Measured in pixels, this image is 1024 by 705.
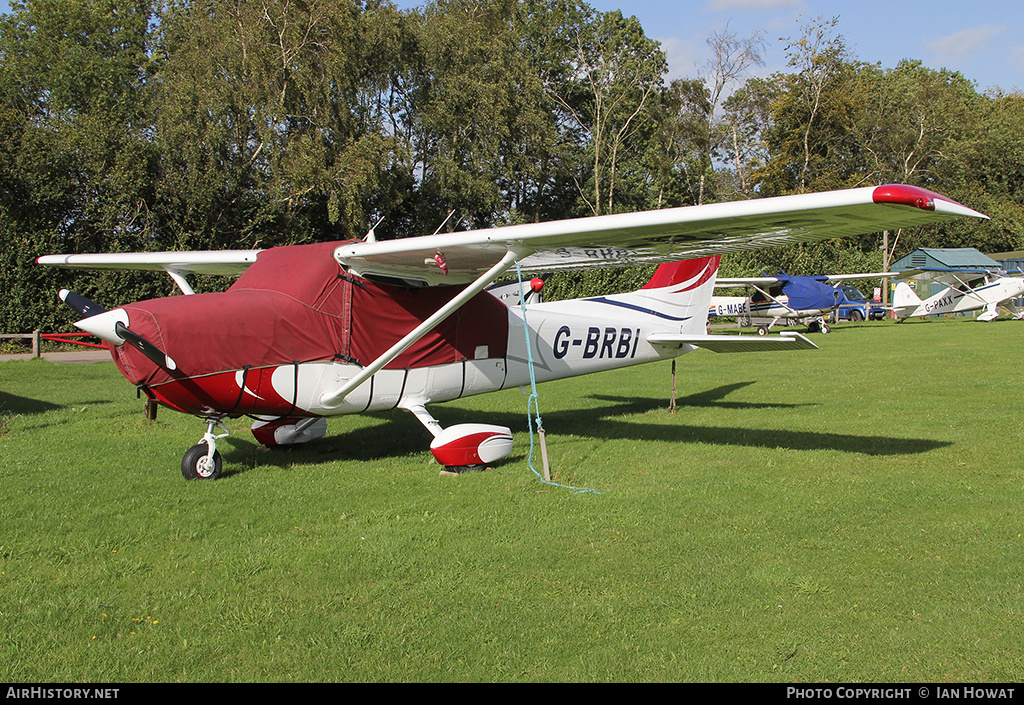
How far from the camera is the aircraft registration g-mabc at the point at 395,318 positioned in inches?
221

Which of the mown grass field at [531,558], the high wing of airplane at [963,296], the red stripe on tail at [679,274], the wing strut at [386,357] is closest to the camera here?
the mown grass field at [531,558]

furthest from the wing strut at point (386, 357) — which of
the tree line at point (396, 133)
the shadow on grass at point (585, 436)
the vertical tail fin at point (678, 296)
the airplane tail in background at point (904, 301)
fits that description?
the airplane tail in background at point (904, 301)

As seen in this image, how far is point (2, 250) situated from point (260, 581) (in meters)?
23.7

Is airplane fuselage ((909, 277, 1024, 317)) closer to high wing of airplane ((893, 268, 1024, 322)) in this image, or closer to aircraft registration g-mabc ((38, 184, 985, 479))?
high wing of airplane ((893, 268, 1024, 322))

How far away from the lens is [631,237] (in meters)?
5.96

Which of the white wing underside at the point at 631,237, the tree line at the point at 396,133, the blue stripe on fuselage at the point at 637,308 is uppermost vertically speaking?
the tree line at the point at 396,133

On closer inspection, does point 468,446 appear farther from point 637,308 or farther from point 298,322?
point 637,308

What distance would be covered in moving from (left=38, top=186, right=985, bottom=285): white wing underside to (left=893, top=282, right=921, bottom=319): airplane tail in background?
99.6 ft

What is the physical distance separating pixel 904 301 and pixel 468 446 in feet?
105

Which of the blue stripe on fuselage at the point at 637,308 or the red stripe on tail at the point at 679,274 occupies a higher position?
the red stripe on tail at the point at 679,274

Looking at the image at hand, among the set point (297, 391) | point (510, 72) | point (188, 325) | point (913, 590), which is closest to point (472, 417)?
point (297, 391)

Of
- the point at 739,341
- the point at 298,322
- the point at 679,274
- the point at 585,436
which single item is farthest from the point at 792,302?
the point at 298,322

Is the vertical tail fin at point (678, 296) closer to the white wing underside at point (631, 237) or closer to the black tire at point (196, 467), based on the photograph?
the white wing underside at point (631, 237)

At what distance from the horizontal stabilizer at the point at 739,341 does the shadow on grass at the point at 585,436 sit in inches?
40.7
